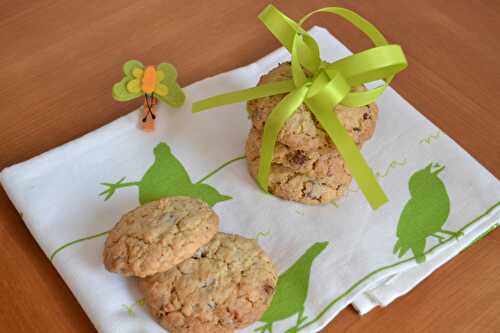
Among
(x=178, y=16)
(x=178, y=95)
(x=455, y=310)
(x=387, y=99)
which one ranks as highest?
(x=178, y=16)

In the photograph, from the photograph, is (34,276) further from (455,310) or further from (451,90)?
(451,90)

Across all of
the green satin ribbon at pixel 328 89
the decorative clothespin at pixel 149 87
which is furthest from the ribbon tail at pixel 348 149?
the decorative clothespin at pixel 149 87

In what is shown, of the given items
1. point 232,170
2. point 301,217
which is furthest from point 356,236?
point 232,170

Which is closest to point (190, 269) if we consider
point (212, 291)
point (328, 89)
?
point (212, 291)

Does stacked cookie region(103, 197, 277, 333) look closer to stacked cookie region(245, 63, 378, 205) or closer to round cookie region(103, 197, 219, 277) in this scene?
round cookie region(103, 197, 219, 277)

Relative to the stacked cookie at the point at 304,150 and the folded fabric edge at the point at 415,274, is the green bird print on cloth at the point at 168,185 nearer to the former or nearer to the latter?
the stacked cookie at the point at 304,150

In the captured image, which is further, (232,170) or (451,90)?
(451,90)

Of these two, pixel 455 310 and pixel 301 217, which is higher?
pixel 301 217
